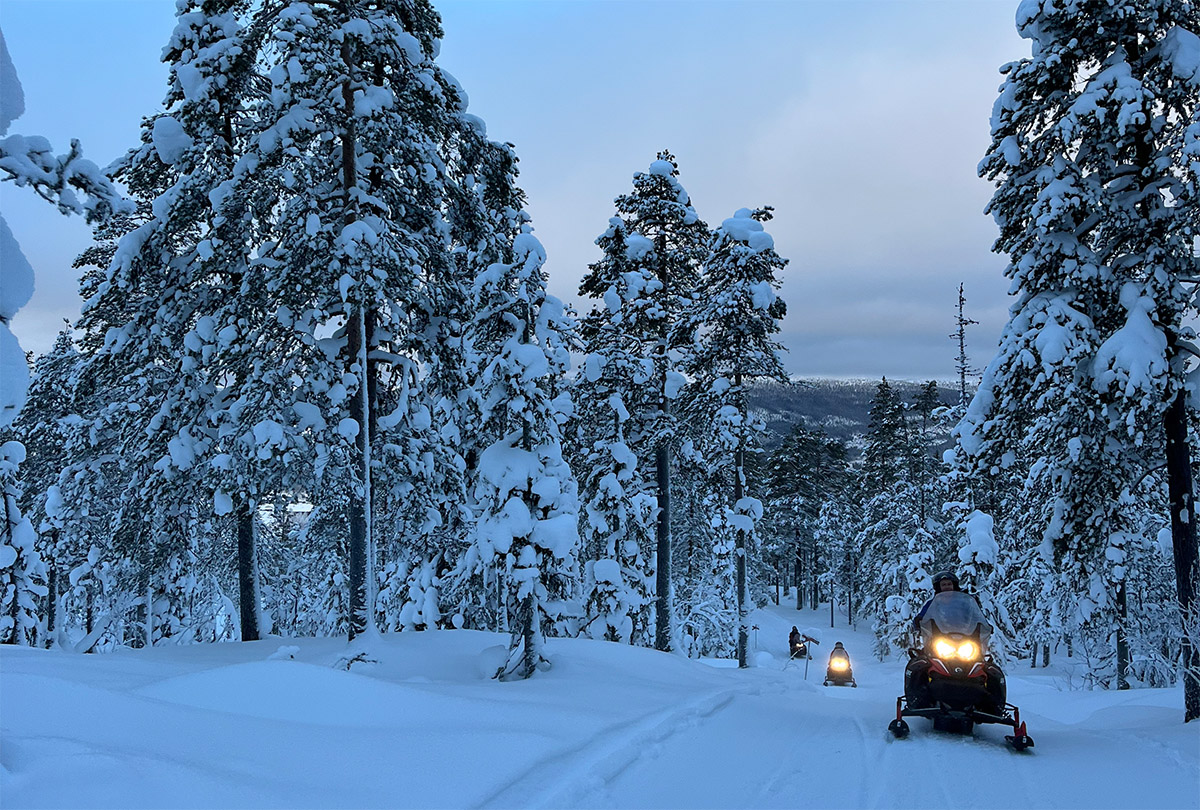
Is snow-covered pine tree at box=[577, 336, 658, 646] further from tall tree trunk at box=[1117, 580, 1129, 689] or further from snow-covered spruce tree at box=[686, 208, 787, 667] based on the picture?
tall tree trunk at box=[1117, 580, 1129, 689]

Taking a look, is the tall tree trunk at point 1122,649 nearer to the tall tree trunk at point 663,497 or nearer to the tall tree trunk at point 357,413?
the tall tree trunk at point 663,497

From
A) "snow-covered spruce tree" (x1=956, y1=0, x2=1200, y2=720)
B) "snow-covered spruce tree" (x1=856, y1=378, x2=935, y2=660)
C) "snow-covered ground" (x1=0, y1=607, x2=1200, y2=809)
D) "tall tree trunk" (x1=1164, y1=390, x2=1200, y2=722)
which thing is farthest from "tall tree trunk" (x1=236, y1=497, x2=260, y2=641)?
"snow-covered spruce tree" (x1=856, y1=378, x2=935, y2=660)

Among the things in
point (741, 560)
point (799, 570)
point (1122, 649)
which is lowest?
point (799, 570)

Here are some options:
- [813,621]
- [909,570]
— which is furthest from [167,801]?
[813,621]

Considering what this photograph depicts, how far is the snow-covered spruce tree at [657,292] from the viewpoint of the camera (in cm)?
2153

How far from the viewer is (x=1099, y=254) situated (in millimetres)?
11648

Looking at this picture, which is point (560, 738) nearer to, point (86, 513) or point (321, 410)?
point (321, 410)

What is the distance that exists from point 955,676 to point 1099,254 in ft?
23.6

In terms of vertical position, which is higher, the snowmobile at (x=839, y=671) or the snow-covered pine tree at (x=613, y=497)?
the snow-covered pine tree at (x=613, y=497)

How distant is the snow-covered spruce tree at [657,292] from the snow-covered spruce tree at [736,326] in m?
1.05

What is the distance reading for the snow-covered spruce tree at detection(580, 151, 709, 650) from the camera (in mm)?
21531

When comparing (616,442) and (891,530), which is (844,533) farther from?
(616,442)

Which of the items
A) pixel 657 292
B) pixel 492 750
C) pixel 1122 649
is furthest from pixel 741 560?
pixel 492 750

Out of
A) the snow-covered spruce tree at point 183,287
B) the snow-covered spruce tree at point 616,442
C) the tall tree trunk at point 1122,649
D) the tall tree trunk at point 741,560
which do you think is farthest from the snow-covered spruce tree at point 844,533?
the snow-covered spruce tree at point 183,287
